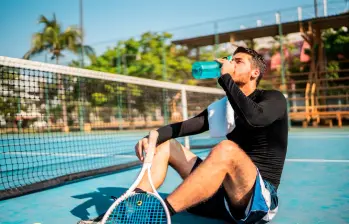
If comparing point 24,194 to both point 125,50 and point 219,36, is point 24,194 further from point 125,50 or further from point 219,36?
point 125,50

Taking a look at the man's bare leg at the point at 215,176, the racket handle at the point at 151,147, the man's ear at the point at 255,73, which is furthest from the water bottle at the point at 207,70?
the man's bare leg at the point at 215,176

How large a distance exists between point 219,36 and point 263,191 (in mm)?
16550

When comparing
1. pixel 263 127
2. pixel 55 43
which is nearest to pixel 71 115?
pixel 55 43

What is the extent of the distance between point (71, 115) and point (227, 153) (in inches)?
602

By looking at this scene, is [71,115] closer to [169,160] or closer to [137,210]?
[169,160]

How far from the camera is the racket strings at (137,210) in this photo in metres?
2.07

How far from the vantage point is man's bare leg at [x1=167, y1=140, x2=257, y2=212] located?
6.79 ft

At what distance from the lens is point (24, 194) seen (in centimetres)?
361

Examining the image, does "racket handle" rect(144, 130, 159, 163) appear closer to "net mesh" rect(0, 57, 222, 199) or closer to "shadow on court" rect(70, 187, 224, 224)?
"shadow on court" rect(70, 187, 224, 224)

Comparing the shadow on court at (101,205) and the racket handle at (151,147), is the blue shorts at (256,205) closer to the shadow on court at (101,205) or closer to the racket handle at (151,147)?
the shadow on court at (101,205)

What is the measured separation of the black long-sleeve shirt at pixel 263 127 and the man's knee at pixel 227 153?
221 millimetres

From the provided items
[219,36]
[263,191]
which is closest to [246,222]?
[263,191]

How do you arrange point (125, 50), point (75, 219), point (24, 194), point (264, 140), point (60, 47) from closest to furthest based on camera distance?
point (264, 140) < point (75, 219) < point (24, 194) < point (125, 50) < point (60, 47)

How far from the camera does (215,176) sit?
2.08 metres
